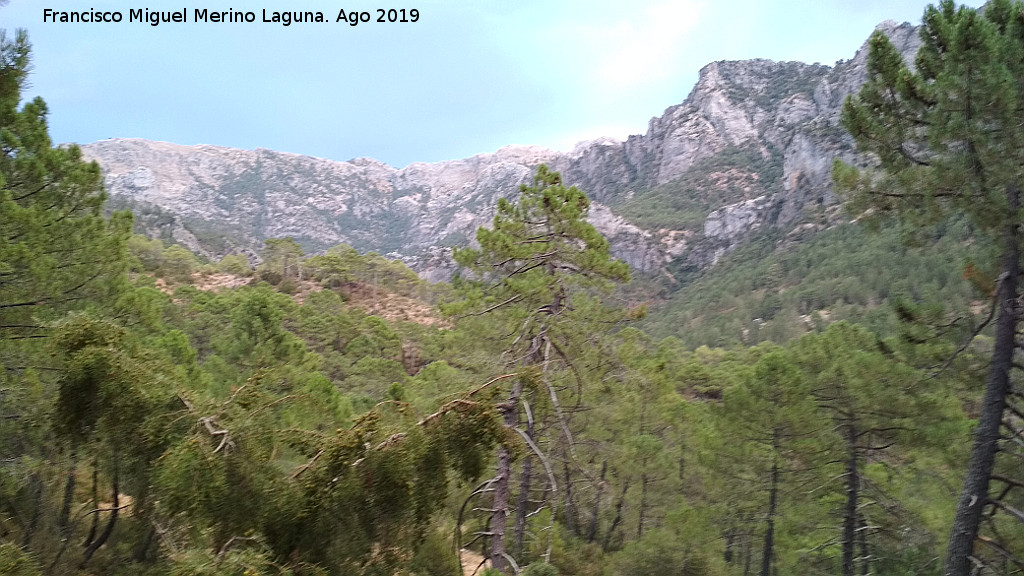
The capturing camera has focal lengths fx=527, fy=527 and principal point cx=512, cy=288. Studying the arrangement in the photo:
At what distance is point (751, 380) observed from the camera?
1025cm

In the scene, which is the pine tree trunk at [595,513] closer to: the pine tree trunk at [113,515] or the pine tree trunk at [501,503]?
the pine tree trunk at [501,503]

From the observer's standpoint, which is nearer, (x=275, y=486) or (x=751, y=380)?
(x=275, y=486)

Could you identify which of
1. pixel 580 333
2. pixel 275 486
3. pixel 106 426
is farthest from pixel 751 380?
pixel 106 426

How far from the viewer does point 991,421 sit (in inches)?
177

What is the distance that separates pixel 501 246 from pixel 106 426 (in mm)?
4400

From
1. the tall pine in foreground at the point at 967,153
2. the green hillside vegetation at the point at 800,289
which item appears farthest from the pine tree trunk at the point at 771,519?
the green hillside vegetation at the point at 800,289

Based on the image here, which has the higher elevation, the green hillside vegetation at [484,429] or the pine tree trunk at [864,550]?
the green hillside vegetation at [484,429]

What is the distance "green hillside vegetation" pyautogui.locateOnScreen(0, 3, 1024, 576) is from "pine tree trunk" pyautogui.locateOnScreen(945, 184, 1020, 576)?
72 mm

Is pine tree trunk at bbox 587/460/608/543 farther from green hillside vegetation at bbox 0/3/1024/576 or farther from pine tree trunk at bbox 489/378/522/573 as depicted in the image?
pine tree trunk at bbox 489/378/522/573

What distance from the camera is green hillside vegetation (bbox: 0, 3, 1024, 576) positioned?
315 centimetres

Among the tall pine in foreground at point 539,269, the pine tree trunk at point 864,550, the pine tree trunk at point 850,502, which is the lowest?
the pine tree trunk at point 864,550

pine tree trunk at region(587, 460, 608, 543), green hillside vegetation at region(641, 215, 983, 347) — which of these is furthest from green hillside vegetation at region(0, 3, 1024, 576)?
green hillside vegetation at region(641, 215, 983, 347)

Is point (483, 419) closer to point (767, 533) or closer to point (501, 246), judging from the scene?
point (501, 246)

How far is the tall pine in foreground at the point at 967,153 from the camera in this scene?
4.09 meters
